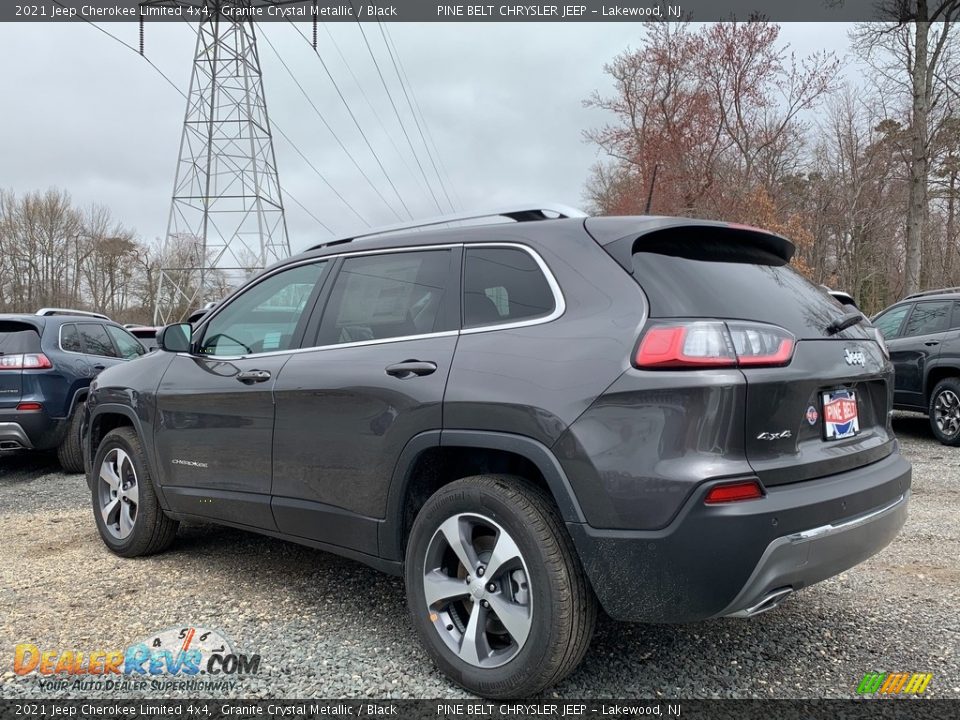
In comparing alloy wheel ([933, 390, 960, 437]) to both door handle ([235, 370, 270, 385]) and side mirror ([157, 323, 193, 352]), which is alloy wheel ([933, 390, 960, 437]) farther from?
side mirror ([157, 323, 193, 352])

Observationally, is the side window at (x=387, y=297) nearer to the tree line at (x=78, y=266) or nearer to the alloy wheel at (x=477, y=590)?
the alloy wheel at (x=477, y=590)

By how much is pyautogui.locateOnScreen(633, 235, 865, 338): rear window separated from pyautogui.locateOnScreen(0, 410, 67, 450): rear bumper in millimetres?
6335

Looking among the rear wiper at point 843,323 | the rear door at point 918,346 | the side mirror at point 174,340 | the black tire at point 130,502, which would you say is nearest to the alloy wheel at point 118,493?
the black tire at point 130,502

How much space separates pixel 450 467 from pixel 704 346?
1.15 meters

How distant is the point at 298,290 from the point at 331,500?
1156mm

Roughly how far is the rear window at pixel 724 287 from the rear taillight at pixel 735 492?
562 mm

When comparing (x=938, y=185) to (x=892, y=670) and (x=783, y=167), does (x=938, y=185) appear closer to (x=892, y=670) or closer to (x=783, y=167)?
(x=783, y=167)

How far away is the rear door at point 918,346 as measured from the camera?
7.95m

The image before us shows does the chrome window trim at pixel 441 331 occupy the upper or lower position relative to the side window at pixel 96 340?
upper

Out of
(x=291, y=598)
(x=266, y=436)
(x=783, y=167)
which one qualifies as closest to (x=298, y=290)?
(x=266, y=436)

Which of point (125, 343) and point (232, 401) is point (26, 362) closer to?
point (125, 343)

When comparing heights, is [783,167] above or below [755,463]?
above

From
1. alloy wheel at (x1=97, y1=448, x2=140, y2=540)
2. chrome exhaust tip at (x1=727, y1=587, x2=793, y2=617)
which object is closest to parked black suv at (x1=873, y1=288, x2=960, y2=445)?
chrome exhaust tip at (x1=727, y1=587, x2=793, y2=617)

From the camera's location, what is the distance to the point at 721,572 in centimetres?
216
